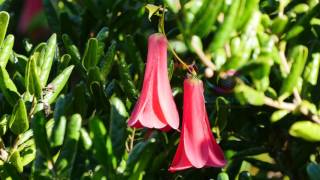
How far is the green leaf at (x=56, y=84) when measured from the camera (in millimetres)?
1245

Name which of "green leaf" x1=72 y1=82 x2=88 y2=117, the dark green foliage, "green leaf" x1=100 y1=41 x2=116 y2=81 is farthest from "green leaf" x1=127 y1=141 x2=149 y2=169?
"green leaf" x1=100 y1=41 x2=116 y2=81

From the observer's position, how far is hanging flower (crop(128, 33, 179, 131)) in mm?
1197

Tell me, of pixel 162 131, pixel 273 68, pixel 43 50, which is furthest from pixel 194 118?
pixel 43 50

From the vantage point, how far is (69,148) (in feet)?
3.25

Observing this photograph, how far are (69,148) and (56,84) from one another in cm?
28

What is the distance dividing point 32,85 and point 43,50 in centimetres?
11

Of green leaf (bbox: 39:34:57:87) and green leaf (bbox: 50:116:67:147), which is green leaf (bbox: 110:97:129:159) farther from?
green leaf (bbox: 39:34:57:87)

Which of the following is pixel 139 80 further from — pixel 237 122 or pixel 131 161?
pixel 131 161

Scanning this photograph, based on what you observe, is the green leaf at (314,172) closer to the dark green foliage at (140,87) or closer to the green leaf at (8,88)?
the dark green foliage at (140,87)

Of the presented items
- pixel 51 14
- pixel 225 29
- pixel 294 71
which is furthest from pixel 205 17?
pixel 51 14

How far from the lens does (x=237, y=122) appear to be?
1.31 meters

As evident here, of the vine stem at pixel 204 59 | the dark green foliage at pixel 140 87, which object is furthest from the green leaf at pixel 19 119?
the vine stem at pixel 204 59

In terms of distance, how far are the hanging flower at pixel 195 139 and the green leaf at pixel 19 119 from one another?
260 mm

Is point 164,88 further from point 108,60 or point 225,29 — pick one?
point 225,29
